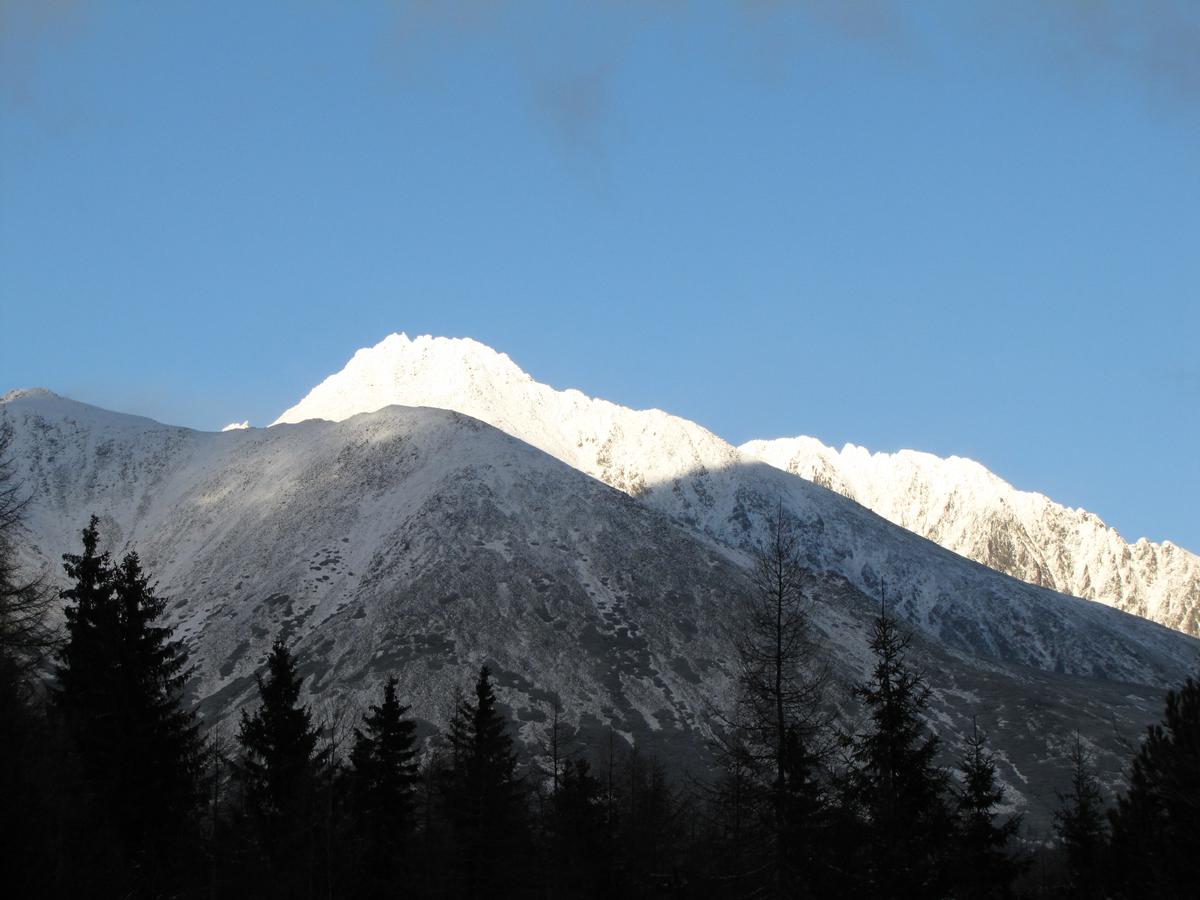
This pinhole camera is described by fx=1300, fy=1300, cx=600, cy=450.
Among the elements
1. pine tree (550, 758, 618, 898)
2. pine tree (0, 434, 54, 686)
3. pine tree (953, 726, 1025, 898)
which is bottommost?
pine tree (550, 758, 618, 898)

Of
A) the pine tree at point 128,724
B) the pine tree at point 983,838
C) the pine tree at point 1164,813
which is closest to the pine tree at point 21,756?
the pine tree at point 128,724

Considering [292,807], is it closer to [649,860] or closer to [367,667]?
[649,860]

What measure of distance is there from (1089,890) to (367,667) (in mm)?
149080

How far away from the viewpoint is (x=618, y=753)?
513ft

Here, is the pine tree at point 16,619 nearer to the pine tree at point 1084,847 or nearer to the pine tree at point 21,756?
the pine tree at point 21,756

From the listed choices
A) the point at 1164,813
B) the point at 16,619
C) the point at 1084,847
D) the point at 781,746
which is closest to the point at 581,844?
the point at 1084,847

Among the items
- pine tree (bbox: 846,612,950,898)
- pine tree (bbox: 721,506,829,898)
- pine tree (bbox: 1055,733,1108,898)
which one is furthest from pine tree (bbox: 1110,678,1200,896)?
pine tree (bbox: 721,506,829,898)

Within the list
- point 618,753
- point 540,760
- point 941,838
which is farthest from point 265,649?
point 941,838

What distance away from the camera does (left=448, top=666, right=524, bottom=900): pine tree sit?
48.6 meters

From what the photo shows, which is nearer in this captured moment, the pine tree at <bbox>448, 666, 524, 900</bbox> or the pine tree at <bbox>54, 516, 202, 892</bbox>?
the pine tree at <bbox>54, 516, 202, 892</bbox>

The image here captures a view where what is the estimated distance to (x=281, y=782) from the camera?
4662cm

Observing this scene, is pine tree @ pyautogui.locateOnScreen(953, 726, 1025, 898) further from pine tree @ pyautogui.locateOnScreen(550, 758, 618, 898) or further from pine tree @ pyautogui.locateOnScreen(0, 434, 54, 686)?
pine tree @ pyautogui.locateOnScreen(0, 434, 54, 686)

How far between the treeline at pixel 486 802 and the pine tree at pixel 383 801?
9cm

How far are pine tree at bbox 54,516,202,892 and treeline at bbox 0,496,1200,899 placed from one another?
7 cm
